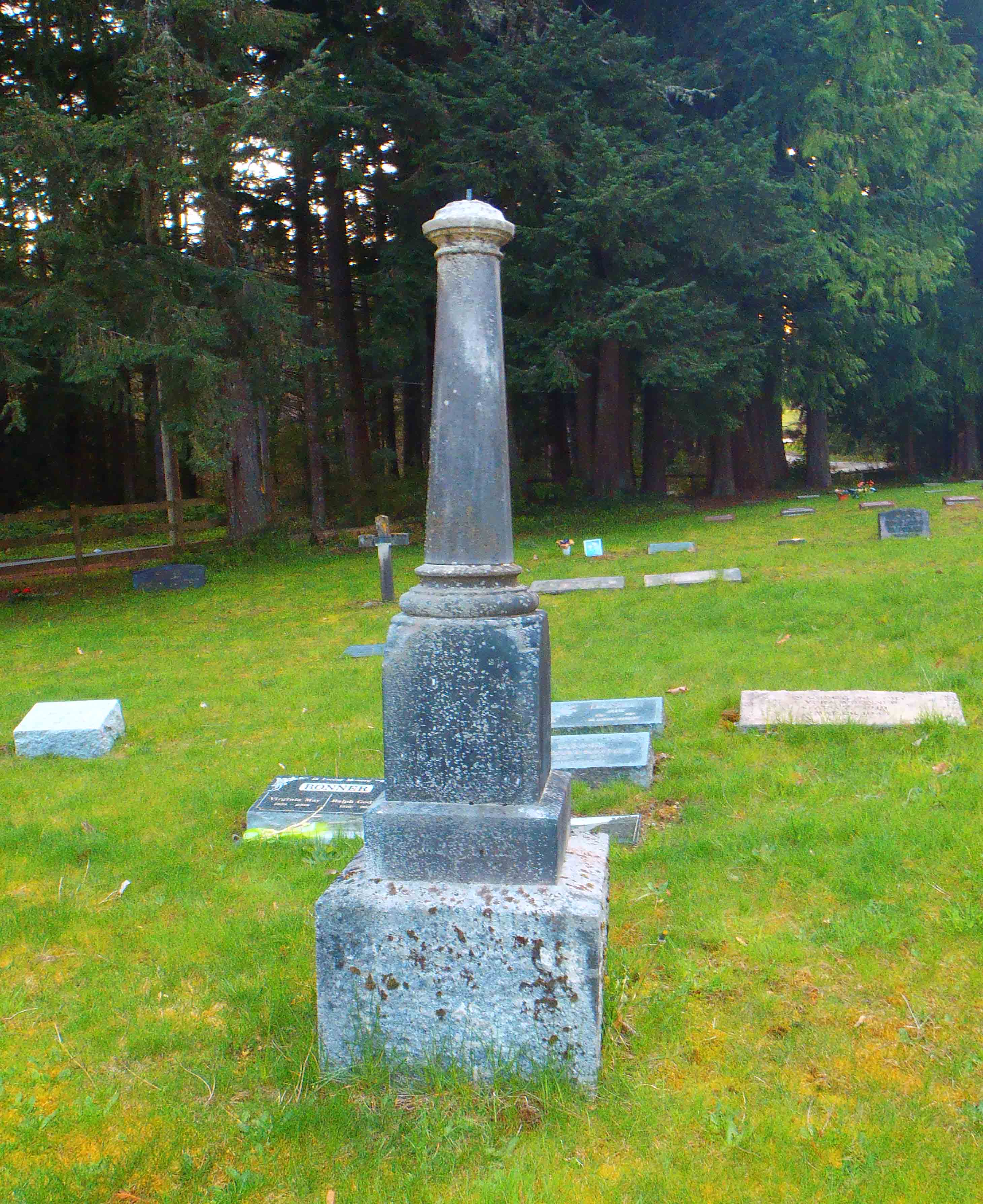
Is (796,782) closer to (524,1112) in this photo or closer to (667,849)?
(667,849)

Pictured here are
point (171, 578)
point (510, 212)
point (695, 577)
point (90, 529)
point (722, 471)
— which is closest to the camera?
point (695, 577)

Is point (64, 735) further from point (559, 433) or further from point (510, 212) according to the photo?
point (559, 433)

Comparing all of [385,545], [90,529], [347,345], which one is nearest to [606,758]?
[385,545]

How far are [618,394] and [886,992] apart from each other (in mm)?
20544

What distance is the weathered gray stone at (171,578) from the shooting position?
17.2m

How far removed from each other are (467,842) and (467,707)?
1.48 ft

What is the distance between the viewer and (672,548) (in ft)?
52.3

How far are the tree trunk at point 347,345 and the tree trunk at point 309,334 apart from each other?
1.70 ft

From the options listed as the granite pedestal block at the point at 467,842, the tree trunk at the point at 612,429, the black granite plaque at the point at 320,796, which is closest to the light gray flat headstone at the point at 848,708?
the black granite plaque at the point at 320,796

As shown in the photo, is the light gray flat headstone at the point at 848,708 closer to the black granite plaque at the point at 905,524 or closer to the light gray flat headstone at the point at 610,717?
the light gray flat headstone at the point at 610,717

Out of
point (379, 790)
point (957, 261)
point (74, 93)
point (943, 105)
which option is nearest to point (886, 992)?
point (379, 790)

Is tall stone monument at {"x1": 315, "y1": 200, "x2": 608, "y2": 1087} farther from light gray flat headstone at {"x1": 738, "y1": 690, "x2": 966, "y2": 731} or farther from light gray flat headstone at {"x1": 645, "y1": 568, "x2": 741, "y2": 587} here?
light gray flat headstone at {"x1": 645, "y1": 568, "x2": 741, "y2": 587}

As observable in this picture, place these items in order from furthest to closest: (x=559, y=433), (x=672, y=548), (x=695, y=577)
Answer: (x=559, y=433) → (x=672, y=548) → (x=695, y=577)

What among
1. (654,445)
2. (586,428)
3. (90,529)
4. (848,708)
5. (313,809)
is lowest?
(313,809)
